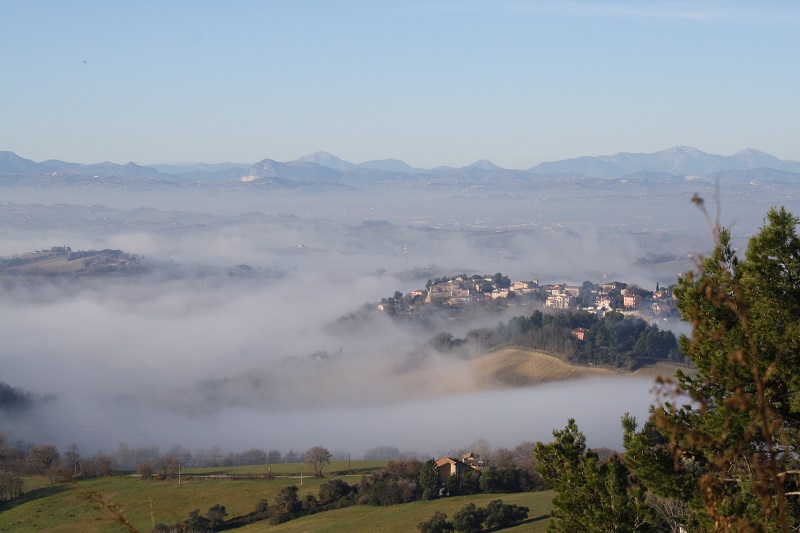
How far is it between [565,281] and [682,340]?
12076cm

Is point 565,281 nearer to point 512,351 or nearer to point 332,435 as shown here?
point 512,351

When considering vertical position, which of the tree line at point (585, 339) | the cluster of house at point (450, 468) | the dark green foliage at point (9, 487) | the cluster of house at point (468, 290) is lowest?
the cluster of house at point (450, 468)

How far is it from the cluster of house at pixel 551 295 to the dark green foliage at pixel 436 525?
191 feet

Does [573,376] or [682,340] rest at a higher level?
[682,340]

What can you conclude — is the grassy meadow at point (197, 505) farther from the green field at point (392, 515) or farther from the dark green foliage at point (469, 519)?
the dark green foliage at point (469, 519)

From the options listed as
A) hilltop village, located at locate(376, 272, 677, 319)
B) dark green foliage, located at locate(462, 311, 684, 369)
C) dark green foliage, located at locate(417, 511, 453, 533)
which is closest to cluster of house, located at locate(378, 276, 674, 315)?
hilltop village, located at locate(376, 272, 677, 319)

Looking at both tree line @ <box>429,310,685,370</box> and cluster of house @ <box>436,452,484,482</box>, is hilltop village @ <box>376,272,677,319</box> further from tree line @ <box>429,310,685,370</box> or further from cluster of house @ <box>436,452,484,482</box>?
cluster of house @ <box>436,452,484,482</box>

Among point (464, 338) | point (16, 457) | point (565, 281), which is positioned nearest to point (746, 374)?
point (16, 457)

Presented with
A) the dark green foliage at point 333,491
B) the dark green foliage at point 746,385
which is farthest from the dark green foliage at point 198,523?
the dark green foliage at point 746,385

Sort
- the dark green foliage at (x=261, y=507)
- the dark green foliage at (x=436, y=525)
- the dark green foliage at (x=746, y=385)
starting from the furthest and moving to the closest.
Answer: the dark green foliage at (x=261, y=507) < the dark green foliage at (x=436, y=525) < the dark green foliage at (x=746, y=385)

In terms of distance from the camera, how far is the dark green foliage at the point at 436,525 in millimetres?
24625

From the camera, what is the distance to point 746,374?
26.2 ft

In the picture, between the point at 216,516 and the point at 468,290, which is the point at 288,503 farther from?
the point at 468,290

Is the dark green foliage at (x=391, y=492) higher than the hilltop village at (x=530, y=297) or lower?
lower
